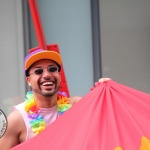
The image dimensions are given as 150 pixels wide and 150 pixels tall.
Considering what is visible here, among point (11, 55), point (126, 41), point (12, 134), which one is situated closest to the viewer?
point (12, 134)

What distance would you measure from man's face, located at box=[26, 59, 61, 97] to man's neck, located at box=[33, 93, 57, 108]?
0.05 m

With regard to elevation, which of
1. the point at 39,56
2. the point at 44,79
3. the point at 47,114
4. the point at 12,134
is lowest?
the point at 12,134

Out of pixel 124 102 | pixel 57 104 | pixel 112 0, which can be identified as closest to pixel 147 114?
pixel 124 102

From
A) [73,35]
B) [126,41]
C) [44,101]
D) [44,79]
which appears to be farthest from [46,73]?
[126,41]

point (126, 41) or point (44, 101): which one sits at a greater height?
point (126, 41)

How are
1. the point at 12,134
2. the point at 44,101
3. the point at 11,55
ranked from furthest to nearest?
1. the point at 11,55
2. the point at 44,101
3. the point at 12,134

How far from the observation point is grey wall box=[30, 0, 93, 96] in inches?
207

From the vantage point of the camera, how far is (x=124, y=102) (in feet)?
7.80

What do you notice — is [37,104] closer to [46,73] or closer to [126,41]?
[46,73]

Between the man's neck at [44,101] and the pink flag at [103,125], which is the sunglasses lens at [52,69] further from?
the pink flag at [103,125]

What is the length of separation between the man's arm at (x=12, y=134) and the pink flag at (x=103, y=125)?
1.50ft

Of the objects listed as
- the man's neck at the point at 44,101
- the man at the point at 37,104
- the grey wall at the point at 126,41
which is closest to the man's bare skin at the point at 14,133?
the man at the point at 37,104

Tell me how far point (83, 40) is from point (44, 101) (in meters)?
2.62

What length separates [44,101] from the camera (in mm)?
2873
